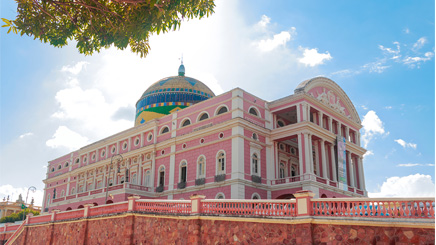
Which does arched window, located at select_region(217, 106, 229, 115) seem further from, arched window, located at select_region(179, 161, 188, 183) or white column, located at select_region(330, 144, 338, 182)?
white column, located at select_region(330, 144, 338, 182)

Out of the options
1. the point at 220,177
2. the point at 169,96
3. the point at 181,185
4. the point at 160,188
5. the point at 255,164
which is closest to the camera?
the point at 220,177

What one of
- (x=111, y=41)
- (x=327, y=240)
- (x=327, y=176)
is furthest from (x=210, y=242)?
(x=327, y=176)

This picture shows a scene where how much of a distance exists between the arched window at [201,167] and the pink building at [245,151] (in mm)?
73

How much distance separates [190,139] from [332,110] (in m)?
11.5

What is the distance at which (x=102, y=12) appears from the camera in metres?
11.9

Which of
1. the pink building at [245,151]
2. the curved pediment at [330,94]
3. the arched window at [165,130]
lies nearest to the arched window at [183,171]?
the pink building at [245,151]

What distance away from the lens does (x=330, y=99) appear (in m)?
32.3

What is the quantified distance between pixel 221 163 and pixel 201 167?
207 cm

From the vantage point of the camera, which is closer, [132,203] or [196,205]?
[196,205]

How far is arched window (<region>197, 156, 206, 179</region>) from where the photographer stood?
2842 centimetres

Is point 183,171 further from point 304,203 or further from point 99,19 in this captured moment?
point 99,19

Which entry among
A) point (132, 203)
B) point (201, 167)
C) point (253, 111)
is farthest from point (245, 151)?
point (132, 203)

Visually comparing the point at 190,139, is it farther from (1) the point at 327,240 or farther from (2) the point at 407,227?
(2) the point at 407,227

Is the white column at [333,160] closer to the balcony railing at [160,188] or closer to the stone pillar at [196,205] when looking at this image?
the balcony railing at [160,188]
